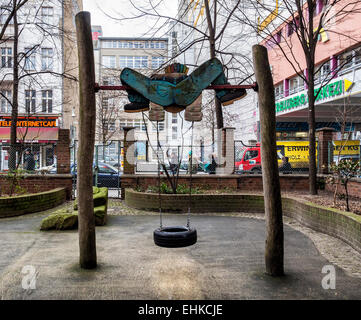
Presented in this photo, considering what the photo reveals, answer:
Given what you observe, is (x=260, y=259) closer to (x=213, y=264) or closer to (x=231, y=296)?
(x=213, y=264)

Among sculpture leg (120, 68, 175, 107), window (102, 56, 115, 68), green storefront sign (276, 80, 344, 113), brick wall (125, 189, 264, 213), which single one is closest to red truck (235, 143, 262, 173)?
green storefront sign (276, 80, 344, 113)

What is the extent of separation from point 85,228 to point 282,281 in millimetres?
2546

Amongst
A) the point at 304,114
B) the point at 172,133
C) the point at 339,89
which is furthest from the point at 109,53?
the point at 339,89

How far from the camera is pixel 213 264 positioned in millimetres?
4594

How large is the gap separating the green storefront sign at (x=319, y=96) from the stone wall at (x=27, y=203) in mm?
12267

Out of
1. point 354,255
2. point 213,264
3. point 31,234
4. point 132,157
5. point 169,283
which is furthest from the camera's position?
point 132,157

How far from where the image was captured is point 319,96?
18.8 metres

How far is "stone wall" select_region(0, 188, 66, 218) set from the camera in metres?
8.62

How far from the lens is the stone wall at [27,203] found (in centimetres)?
862

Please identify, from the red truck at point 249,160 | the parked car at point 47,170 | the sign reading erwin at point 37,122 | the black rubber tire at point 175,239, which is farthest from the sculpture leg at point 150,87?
the sign reading erwin at point 37,122

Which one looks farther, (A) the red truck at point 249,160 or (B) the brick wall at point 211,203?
(A) the red truck at point 249,160

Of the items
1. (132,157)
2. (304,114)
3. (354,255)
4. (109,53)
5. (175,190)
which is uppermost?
(109,53)

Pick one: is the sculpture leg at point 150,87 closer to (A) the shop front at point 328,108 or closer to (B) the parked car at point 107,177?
(A) the shop front at point 328,108

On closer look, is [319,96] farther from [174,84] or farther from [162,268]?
[162,268]
